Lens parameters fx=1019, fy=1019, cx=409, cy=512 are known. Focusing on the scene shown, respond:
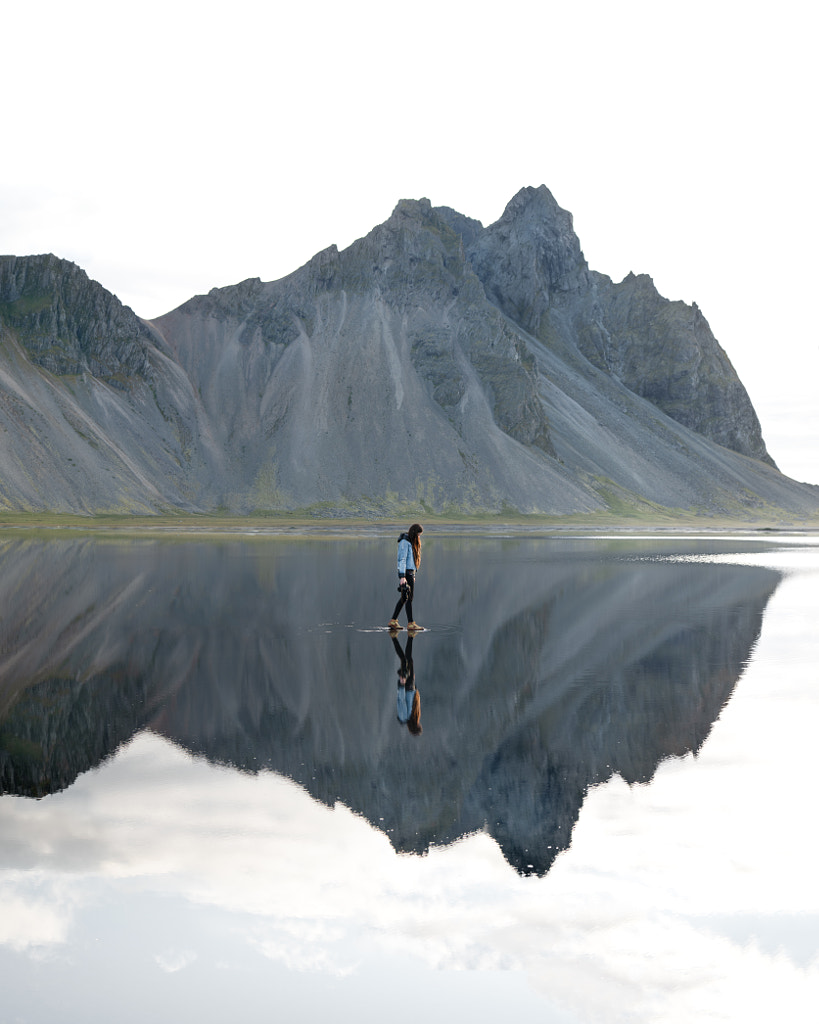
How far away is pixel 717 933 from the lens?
658cm

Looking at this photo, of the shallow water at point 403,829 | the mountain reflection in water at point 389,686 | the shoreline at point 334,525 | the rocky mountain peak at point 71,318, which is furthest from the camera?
the rocky mountain peak at point 71,318

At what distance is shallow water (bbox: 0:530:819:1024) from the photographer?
19.4ft

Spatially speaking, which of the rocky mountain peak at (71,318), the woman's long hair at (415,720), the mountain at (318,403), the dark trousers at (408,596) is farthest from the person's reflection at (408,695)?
the rocky mountain peak at (71,318)

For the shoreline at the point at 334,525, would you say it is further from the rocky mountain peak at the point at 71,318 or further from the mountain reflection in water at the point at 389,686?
the mountain reflection in water at the point at 389,686

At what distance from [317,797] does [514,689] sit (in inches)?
245

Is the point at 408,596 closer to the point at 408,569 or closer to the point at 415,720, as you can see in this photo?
the point at 408,569

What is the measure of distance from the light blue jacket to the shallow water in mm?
2598

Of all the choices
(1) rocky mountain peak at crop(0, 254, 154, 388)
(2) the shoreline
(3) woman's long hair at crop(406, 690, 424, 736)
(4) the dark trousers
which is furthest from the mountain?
(3) woman's long hair at crop(406, 690, 424, 736)

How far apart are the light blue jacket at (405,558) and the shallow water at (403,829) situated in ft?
8.52

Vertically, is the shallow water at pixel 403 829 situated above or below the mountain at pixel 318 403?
below

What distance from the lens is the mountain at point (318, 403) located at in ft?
401

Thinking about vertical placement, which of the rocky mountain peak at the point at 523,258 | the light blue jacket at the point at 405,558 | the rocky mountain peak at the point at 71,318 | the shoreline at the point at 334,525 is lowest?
the shoreline at the point at 334,525

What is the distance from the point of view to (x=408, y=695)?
14727mm

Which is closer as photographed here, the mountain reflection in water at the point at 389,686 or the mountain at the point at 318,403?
the mountain reflection in water at the point at 389,686
